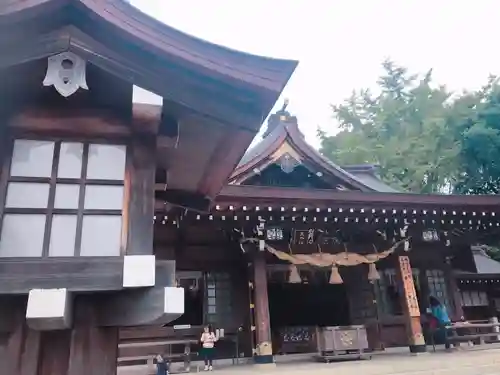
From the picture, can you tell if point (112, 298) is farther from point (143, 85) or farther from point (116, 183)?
point (143, 85)

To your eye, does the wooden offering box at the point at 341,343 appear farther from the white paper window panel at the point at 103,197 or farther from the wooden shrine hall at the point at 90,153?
the white paper window panel at the point at 103,197

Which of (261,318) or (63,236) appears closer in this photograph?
(63,236)

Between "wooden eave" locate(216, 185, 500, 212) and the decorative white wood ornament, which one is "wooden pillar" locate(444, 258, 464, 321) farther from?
the decorative white wood ornament

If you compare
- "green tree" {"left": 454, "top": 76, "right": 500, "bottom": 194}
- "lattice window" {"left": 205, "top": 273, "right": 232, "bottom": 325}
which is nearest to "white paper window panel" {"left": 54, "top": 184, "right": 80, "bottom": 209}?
"lattice window" {"left": 205, "top": 273, "right": 232, "bottom": 325}

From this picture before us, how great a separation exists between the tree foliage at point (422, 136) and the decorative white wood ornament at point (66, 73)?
1865cm

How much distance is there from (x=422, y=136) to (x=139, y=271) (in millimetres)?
23817

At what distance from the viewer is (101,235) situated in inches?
102

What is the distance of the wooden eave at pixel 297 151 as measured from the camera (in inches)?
398

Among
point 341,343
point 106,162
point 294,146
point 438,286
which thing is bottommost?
point 341,343

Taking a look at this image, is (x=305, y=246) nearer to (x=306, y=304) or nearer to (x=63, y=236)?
(x=306, y=304)

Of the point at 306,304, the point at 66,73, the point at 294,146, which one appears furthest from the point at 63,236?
the point at 306,304

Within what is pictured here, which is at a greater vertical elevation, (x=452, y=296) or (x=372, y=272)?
(x=372, y=272)

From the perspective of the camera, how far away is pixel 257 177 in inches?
417

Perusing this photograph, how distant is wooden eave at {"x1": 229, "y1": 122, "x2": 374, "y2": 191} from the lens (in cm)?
1012
